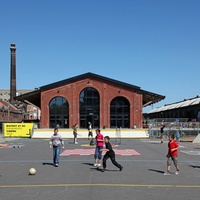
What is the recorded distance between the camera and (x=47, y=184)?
33.9ft

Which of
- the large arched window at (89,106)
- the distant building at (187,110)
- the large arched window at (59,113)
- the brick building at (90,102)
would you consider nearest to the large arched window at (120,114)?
the brick building at (90,102)

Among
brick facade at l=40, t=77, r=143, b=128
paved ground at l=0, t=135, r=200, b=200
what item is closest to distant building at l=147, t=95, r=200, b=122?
brick facade at l=40, t=77, r=143, b=128

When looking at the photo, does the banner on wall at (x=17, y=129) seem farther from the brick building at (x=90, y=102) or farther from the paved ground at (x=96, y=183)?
the paved ground at (x=96, y=183)

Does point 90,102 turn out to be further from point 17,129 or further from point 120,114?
point 17,129

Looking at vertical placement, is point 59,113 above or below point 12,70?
below

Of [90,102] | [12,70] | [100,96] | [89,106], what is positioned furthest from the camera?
[12,70]

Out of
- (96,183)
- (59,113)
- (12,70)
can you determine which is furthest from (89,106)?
(96,183)

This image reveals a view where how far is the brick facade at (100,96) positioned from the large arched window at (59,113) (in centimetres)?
65

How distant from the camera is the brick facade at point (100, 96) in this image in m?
59.9

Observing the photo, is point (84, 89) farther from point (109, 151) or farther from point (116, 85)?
point (109, 151)

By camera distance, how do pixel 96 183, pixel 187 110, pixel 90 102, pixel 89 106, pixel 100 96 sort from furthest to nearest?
1. pixel 187 110
2. pixel 90 102
3. pixel 89 106
4. pixel 100 96
5. pixel 96 183

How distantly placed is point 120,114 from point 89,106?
5.39 m

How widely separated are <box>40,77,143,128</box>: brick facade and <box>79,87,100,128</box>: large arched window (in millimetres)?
713

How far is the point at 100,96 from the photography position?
6028 centimetres
